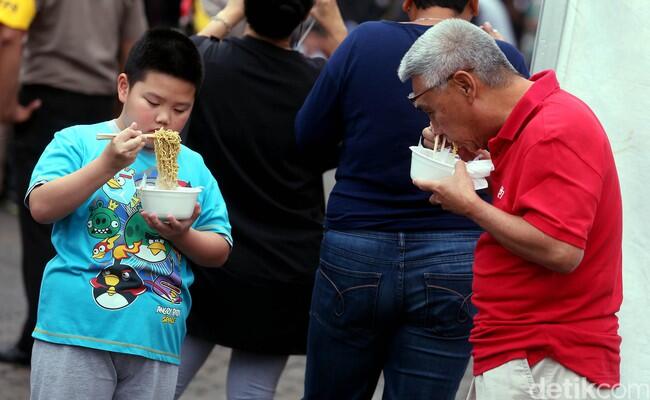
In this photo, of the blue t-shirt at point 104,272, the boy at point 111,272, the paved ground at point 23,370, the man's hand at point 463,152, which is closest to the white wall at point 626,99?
the man's hand at point 463,152

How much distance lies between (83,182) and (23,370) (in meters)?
2.90

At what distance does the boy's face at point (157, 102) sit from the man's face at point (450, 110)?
723 mm

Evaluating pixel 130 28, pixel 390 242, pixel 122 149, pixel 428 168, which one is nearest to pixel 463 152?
pixel 428 168

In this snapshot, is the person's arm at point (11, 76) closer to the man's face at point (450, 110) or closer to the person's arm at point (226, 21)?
the person's arm at point (226, 21)

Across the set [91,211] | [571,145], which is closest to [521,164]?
[571,145]

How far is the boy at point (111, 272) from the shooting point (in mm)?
3012

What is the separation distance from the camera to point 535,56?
11.8 feet

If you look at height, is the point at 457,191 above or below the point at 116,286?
above

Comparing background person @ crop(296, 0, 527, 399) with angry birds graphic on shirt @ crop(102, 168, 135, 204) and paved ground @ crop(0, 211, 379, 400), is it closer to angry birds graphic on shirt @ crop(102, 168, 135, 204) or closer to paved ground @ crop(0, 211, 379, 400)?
angry birds graphic on shirt @ crop(102, 168, 135, 204)

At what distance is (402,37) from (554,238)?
1.13 metres

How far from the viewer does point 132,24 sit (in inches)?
224

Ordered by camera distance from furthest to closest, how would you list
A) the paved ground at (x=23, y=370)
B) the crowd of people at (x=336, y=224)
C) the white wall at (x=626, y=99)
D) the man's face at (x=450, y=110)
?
the paved ground at (x=23, y=370), the white wall at (x=626, y=99), the man's face at (x=450, y=110), the crowd of people at (x=336, y=224)

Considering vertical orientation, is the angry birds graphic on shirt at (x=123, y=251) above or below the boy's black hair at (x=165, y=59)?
below

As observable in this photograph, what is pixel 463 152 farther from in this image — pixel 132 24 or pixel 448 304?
pixel 132 24
